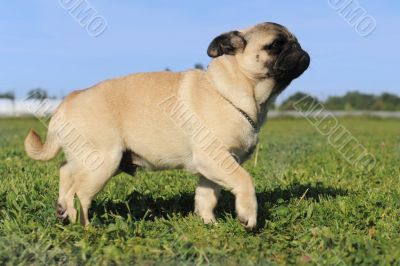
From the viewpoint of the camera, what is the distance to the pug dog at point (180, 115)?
445 cm

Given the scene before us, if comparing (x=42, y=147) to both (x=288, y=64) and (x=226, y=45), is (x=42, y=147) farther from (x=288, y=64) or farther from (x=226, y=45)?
(x=288, y=64)

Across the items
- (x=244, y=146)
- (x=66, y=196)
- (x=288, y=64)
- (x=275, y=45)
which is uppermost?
(x=275, y=45)

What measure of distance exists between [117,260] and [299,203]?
6.51 ft

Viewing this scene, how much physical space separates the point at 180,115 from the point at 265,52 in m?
0.89

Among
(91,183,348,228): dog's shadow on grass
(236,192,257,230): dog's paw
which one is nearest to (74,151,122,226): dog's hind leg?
(91,183,348,228): dog's shadow on grass

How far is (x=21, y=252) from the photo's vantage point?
3508mm

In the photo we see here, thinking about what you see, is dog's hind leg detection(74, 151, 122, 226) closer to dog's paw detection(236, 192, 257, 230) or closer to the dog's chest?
the dog's chest

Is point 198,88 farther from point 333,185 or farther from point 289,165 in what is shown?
point 289,165

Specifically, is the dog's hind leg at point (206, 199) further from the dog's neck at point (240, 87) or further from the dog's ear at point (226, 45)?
the dog's ear at point (226, 45)

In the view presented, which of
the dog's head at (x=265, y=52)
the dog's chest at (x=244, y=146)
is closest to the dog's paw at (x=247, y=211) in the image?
the dog's chest at (x=244, y=146)

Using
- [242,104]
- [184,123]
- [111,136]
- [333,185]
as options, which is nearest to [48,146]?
[111,136]

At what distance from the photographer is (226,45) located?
15.2 ft

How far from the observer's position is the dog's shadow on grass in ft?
15.6

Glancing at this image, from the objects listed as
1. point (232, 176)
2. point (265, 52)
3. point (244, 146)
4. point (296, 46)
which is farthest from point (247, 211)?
point (296, 46)
